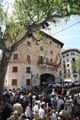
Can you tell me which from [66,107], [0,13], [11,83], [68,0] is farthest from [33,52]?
[66,107]

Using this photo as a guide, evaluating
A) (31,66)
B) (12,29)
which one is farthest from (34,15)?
(31,66)

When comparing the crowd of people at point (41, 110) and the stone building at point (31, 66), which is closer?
the crowd of people at point (41, 110)

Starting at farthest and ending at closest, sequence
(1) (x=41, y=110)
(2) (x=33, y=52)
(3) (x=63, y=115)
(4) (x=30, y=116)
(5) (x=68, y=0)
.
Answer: (2) (x=33, y=52)
(5) (x=68, y=0)
(4) (x=30, y=116)
(1) (x=41, y=110)
(3) (x=63, y=115)

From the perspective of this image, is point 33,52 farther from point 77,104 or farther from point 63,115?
point 63,115

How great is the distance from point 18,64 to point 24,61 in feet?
4.88

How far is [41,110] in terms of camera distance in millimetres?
14672

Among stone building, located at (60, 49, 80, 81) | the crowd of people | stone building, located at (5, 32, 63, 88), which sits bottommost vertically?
the crowd of people

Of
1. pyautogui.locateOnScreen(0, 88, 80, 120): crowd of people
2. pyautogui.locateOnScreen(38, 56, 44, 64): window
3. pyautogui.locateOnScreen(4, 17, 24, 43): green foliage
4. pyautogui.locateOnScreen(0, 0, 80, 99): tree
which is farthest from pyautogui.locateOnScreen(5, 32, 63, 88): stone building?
pyautogui.locateOnScreen(0, 88, 80, 120): crowd of people

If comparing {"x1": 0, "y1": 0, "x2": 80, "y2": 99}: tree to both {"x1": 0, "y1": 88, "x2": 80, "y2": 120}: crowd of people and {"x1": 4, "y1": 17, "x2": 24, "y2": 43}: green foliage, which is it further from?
{"x1": 0, "y1": 88, "x2": 80, "y2": 120}: crowd of people

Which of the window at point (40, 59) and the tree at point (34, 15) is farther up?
the window at point (40, 59)

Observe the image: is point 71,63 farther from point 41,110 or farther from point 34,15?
point 41,110

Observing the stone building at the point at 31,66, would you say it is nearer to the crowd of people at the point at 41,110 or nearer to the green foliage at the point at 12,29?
the green foliage at the point at 12,29

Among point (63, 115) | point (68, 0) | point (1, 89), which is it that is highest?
point (68, 0)

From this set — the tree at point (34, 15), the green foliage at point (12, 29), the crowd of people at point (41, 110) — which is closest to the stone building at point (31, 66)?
the green foliage at point (12, 29)
